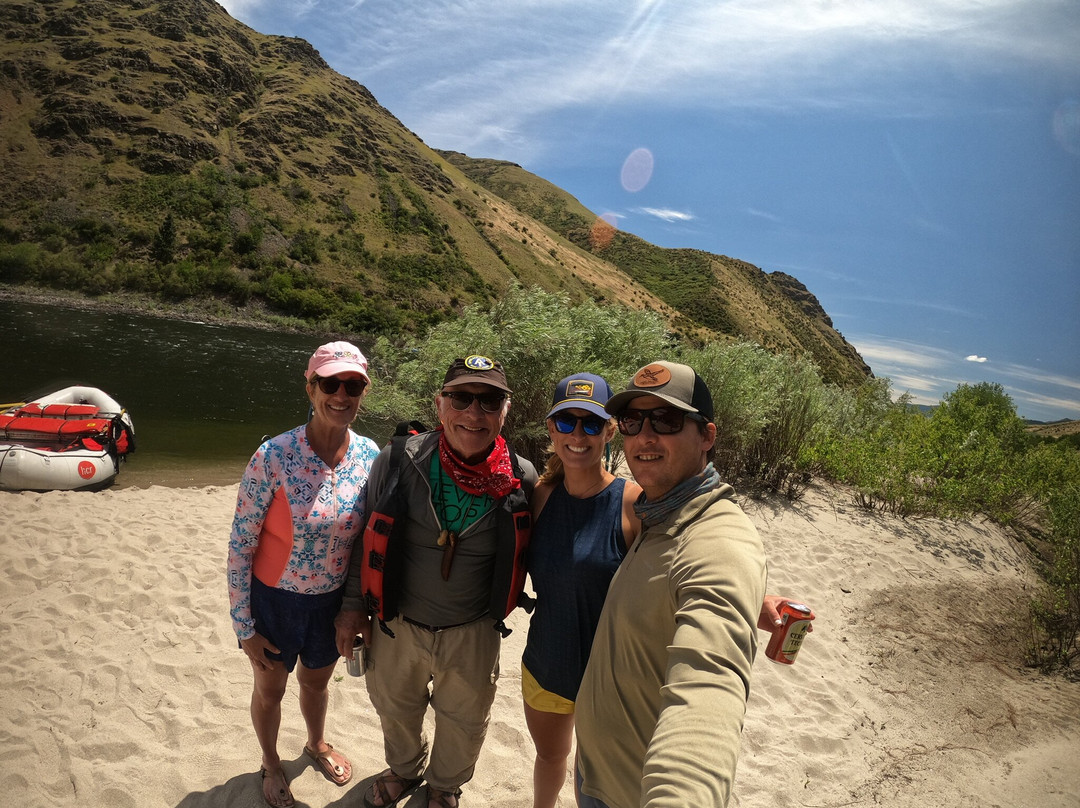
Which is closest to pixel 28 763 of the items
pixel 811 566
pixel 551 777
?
pixel 551 777

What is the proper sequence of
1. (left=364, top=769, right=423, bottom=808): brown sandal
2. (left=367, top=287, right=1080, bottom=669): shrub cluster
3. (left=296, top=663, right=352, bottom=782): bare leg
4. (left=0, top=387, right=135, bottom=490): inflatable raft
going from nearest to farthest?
(left=296, top=663, right=352, bottom=782): bare leg → (left=364, top=769, right=423, bottom=808): brown sandal → (left=367, top=287, right=1080, bottom=669): shrub cluster → (left=0, top=387, right=135, bottom=490): inflatable raft

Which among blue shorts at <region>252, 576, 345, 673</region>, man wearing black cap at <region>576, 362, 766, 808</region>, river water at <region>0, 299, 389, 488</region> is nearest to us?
man wearing black cap at <region>576, 362, 766, 808</region>

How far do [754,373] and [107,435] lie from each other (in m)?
11.6

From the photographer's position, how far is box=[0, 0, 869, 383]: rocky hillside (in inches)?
1896

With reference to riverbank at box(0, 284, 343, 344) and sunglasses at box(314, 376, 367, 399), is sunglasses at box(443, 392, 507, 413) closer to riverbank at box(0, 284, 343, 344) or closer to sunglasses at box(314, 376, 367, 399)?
sunglasses at box(314, 376, 367, 399)

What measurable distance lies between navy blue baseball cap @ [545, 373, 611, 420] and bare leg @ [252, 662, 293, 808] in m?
1.77

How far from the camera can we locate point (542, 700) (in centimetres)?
213

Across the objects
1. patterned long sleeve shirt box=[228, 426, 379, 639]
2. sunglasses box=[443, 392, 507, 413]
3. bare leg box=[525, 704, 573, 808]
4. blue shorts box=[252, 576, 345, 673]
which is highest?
sunglasses box=[443, 392, 507, 413]

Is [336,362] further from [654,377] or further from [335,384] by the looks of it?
[654,377]

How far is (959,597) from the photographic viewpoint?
658cm

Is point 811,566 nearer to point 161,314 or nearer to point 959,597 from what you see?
point 959,597

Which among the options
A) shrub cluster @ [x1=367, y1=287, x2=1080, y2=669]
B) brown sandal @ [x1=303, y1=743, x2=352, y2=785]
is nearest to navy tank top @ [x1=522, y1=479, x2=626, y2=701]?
brown sandal @ [x1=303, y1=743, x2=352, y2=785]

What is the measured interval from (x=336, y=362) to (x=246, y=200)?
73.4 metres

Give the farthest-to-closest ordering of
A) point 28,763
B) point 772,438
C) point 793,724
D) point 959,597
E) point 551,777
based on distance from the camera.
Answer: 1. point 772,438
2. point 959,597
3. point 793,724
4. point 28,763
5. point 551,777
